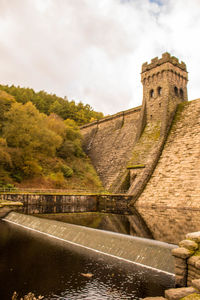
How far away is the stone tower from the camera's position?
31069mm

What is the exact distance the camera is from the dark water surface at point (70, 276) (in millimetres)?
5906

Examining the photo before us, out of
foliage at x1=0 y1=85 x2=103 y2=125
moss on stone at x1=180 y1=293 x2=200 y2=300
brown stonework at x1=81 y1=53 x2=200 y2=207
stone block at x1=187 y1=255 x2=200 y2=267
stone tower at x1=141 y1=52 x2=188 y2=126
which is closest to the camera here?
moss on stone at x1=180 y1=293 x2=200 y2=300

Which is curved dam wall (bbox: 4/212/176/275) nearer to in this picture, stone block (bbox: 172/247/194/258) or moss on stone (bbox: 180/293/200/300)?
stone block (bbox: 172/247/194/258)

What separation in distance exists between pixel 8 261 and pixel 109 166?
98.0 ft

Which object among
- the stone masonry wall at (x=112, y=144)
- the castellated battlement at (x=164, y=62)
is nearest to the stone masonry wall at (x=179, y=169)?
the castellated battlement at (x=164, y=62)

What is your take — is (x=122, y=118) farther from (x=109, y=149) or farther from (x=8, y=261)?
(x=8, y=261)

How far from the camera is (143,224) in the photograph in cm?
1374

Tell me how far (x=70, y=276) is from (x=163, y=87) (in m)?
28.6

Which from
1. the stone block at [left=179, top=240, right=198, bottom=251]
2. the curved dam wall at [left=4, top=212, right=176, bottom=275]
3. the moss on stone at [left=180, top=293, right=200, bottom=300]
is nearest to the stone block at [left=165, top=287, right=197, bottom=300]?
the moss on stone at [left=180, top=293, right=200, bottom=300]

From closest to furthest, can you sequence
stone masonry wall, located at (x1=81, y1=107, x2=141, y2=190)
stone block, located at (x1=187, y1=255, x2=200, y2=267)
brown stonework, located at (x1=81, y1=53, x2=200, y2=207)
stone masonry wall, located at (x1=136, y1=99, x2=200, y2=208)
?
1. stone block, located at (x1=187, y1=255, x2=200, y2=267)
2. stone masonry wall, located at (x1=136, y1=99, x2=200, y2=208)
3. brown stonework, located at (x1=81, y1=53, x2=200, y2=207)
4. stone masonry wall, located at (x1=81, y1=107, x2=141, y2=190)

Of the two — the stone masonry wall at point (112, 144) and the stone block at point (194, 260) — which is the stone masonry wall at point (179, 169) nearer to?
the stone masonry wall at point (112, 144)

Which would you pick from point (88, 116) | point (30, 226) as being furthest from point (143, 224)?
point (88, 116)

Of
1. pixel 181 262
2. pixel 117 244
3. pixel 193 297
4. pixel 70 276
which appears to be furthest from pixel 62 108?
pixel 193 297

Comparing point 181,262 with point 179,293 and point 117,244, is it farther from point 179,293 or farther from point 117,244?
point 117,244
